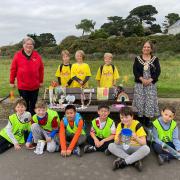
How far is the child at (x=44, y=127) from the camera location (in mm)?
5370

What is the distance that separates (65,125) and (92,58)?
20518mm

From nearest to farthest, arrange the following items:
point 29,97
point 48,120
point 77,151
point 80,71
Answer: point 77,151 < point 48,120 < point 29,97 < point 80,71

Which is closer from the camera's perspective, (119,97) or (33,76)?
(33,76)

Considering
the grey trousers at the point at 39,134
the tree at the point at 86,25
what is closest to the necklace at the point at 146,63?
the grey trousers at the point at 39,134

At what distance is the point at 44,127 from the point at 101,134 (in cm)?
101

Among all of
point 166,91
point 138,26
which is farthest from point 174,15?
point 166,91

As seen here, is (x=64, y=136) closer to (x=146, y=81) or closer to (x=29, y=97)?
(x=29, y=97)

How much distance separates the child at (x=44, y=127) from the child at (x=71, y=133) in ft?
0.65

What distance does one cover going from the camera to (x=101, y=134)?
17.8 feet

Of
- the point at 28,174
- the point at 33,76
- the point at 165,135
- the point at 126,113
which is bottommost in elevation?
the point at 28,174

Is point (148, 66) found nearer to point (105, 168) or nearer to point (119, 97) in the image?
point (119, 97)

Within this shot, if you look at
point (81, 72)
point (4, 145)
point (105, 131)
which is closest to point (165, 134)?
point (105, 131)

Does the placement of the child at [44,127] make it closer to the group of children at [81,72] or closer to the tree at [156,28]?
the group of children at [81,72]

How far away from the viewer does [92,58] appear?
2572 cm
